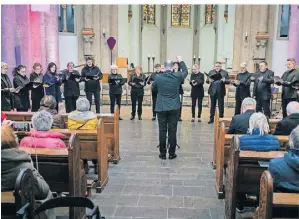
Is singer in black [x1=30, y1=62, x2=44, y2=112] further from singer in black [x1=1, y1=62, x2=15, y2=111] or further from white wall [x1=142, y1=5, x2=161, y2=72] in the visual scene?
white wall [x1=142, y1=5, x2=161, y2=72]

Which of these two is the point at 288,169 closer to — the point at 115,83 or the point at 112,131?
the point at 112,131

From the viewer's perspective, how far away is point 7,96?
26.7 feet

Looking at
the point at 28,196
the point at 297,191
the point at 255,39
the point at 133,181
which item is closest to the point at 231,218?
the point at 297,191

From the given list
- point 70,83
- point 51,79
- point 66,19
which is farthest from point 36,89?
point 66,19

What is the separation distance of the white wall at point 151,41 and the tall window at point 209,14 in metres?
2.32

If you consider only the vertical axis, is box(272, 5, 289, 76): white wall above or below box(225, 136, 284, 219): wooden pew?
above

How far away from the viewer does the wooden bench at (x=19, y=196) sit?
2.67 metres

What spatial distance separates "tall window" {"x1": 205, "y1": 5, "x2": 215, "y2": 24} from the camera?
725 inches

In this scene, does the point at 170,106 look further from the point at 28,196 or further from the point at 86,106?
the point at 28,196

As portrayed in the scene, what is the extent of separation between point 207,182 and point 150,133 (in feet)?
11.2

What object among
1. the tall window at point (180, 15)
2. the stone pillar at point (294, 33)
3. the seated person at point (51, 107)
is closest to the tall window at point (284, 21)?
the stone pillar at point (294, 33)

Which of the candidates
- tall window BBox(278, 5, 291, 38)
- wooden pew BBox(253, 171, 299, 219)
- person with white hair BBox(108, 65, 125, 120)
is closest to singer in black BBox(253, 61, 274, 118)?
person with white hair BBox(108, 65, 125, 120)

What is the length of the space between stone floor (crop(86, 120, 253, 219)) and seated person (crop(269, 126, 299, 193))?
1409 mm

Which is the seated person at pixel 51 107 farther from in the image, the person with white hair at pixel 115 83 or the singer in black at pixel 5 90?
the person with white hair at pixel 115 83
